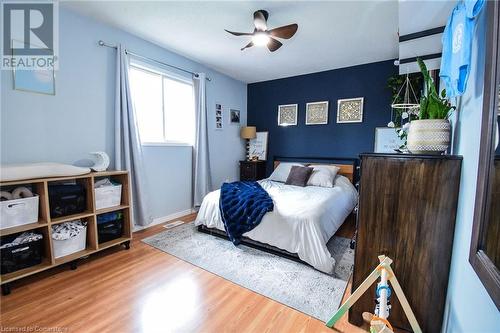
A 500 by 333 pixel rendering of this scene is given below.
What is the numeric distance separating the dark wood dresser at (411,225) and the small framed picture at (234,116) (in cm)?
343

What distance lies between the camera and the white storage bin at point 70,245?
1955 mm

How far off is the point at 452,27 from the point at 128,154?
120 inches

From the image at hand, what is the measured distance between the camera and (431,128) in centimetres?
125

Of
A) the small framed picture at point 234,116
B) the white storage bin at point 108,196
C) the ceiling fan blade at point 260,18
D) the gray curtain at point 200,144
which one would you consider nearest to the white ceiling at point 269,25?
the ceiling fan blade at point 260,18

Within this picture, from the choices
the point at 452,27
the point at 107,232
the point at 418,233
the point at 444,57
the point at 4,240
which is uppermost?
the point at 452,27

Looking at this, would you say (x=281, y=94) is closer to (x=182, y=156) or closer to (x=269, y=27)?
(x=269, y=27)

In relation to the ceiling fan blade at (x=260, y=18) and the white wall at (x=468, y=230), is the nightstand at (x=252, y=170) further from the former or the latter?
the white wall at (x=468, y=230)

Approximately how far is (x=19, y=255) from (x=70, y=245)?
33 cm

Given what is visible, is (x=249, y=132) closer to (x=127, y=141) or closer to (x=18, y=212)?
(x=127, y=141)

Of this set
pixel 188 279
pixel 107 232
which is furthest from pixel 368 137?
pixel 107 232

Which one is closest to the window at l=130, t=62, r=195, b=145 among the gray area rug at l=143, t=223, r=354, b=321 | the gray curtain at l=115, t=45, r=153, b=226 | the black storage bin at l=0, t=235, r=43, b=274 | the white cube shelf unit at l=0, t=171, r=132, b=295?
the gray curtain at l=115, t=45, r=153, b=226

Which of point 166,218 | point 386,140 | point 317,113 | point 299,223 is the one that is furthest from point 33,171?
point 386,140

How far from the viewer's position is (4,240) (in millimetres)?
1734

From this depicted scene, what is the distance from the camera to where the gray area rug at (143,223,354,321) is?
169cm
